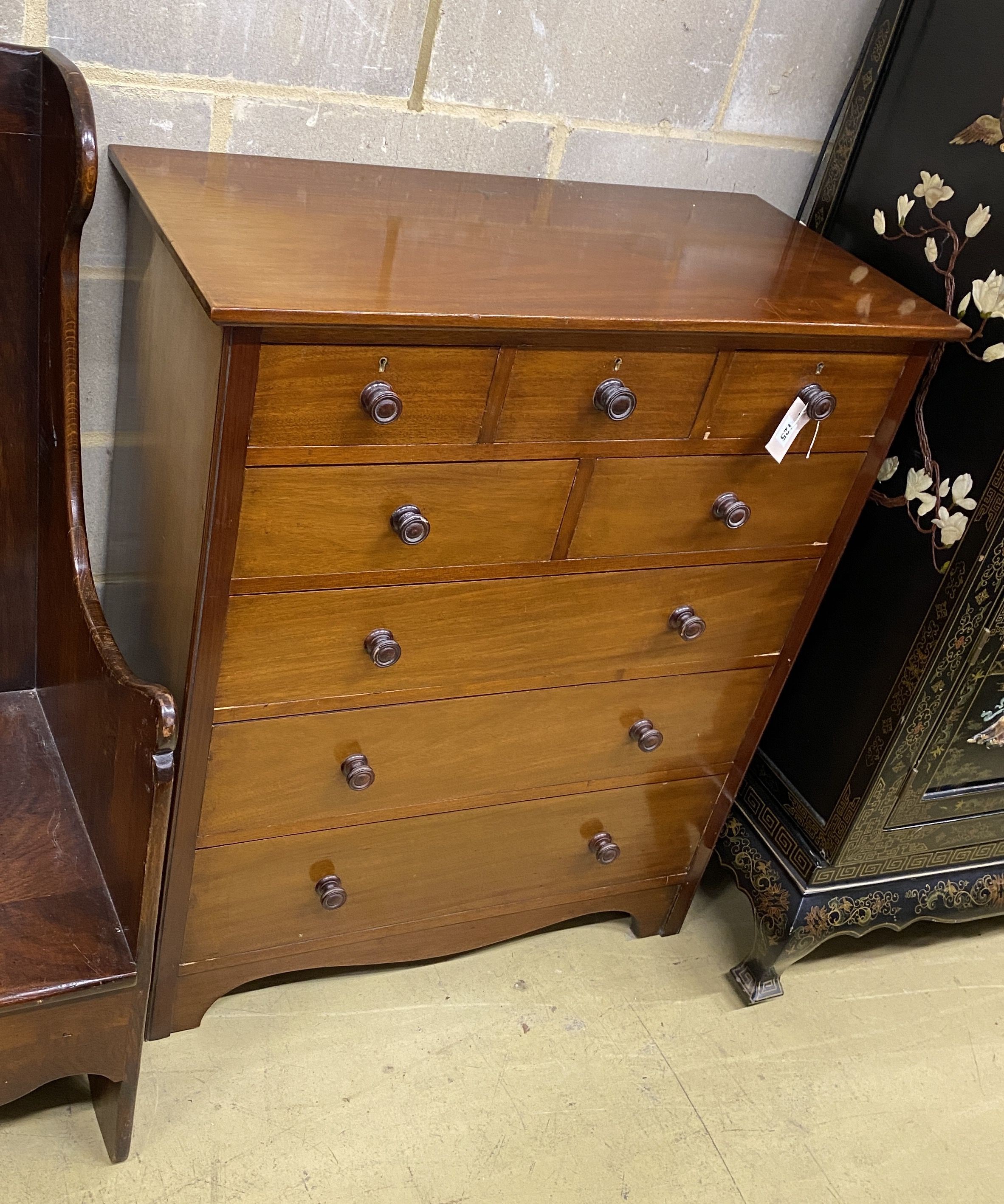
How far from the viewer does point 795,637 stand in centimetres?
186

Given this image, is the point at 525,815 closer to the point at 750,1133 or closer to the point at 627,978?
the point at 627,978

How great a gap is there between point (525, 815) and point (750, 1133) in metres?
0.61

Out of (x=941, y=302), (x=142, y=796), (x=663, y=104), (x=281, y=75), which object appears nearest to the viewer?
(x=142, y=796)

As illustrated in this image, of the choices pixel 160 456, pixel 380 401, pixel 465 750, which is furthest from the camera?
pixel 465 750

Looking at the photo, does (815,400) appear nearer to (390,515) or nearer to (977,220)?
(977,220)

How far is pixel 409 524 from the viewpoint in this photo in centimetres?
140

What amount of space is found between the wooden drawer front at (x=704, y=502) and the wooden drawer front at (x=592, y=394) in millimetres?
55

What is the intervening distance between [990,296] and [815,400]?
0.31 metres

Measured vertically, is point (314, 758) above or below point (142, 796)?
below

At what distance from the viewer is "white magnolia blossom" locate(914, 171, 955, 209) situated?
1685 millimetres

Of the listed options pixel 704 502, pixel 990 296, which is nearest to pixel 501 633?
pixel 704 502

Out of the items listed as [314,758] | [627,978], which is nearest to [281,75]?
[314,758]

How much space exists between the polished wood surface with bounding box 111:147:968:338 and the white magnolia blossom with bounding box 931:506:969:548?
11.2 inches

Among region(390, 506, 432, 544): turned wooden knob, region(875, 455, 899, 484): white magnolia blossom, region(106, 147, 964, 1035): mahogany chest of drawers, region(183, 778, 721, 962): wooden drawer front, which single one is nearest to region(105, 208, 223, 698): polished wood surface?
region(106, 147, 964, 1035): mahogany chest of drawers
